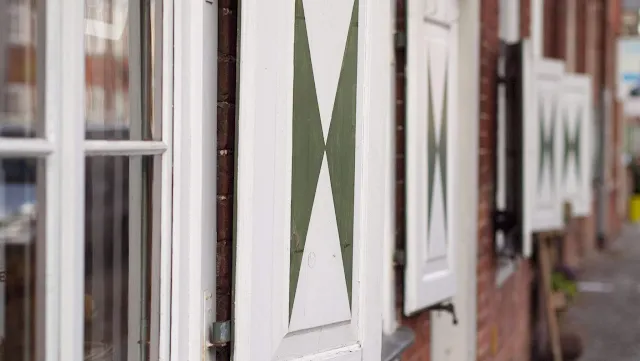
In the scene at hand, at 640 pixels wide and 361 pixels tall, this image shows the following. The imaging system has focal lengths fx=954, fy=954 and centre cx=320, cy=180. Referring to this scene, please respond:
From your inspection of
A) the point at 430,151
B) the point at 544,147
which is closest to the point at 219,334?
the point at 430,151

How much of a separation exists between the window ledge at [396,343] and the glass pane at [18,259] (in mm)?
1808

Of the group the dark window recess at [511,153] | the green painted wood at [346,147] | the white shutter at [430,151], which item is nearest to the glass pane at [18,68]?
the green painted wood at [346,147]

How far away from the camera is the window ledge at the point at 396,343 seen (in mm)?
3438

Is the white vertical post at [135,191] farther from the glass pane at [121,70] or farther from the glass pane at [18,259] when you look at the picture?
the glass pane at [18,259]

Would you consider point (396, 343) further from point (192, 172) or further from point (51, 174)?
point (51, 174)

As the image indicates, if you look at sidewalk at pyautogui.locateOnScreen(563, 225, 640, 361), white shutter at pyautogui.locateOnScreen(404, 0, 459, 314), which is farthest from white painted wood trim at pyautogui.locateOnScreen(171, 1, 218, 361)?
sidewalk at pyautogui.locateOnScreen(563, 225, 640, 361)

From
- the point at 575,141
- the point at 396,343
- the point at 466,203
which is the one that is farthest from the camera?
the point at 575,141

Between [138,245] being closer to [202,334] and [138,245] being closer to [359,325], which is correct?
[202,334]

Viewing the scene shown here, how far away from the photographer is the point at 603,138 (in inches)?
555

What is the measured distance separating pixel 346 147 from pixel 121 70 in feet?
2.37

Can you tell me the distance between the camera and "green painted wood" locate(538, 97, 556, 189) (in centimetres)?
609

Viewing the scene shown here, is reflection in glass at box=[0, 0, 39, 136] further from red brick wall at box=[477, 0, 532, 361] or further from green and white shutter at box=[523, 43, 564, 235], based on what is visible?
green and white shutter at box=[523, 43, 564, 235]

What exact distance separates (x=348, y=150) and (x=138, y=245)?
692 millimetres

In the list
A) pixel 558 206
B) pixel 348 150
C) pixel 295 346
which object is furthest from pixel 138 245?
pixel 558 206
